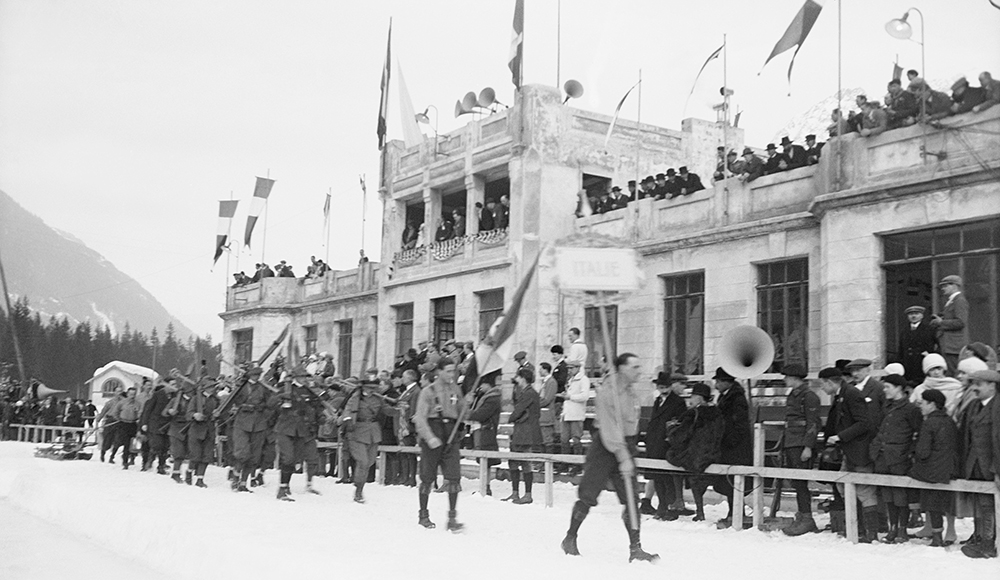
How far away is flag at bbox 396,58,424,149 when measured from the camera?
30.4m

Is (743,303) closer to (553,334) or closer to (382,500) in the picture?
(553,334)

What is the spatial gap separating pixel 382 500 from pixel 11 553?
18.2 feet

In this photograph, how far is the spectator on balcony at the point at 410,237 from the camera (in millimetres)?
29878

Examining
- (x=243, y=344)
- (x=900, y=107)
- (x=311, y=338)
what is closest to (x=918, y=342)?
(x=900, y=107)

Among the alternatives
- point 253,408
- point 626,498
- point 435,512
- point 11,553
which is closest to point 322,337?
point 253,408

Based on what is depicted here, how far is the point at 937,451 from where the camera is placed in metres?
9.19

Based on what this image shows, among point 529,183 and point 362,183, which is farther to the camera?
point 362,183

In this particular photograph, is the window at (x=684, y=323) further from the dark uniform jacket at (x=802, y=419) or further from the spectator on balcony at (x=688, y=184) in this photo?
the dark uniform jacket at (x=802, y=419)

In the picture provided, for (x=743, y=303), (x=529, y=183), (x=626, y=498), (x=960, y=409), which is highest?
(x=529, y=183)

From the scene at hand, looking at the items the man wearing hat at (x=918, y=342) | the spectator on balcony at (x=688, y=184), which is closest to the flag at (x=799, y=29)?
the spectator on balcony at (x=688, y=184)

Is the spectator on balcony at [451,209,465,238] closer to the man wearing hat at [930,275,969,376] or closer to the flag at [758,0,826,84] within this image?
the flag at [758,0,826,84]

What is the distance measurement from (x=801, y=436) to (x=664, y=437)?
177cm

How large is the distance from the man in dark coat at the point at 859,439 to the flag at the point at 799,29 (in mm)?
8494

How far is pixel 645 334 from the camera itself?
69.1 feet
